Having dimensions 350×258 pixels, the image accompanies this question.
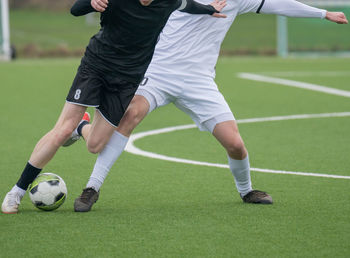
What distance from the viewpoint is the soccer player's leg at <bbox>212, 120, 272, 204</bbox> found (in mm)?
6934

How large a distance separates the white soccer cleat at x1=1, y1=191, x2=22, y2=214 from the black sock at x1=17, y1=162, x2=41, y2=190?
12 centimetres

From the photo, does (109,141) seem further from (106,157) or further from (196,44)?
(196,44)

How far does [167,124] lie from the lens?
40.5 ft

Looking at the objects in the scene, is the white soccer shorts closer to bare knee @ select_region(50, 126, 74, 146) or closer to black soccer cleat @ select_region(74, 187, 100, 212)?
bare knee @ select_region(50, 126, 74, 146)

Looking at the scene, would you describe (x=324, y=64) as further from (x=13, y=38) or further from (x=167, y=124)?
(x=13, y=38)

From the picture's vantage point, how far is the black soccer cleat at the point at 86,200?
6.68 m

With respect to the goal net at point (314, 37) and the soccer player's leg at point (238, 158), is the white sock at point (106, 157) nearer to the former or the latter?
the soccer player's leg at point (238, 158)

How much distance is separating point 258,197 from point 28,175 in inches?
75.5

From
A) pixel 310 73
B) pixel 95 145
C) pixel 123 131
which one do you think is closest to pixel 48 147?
pixel 95 145

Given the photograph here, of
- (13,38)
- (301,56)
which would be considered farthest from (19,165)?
(13,38)

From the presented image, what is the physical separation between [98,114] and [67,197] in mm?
957

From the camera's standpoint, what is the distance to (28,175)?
6.68 m

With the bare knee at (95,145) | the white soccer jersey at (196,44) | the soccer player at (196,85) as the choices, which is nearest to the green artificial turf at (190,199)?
the soccer player at (196,85)

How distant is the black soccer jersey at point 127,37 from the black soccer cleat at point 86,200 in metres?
0.97
